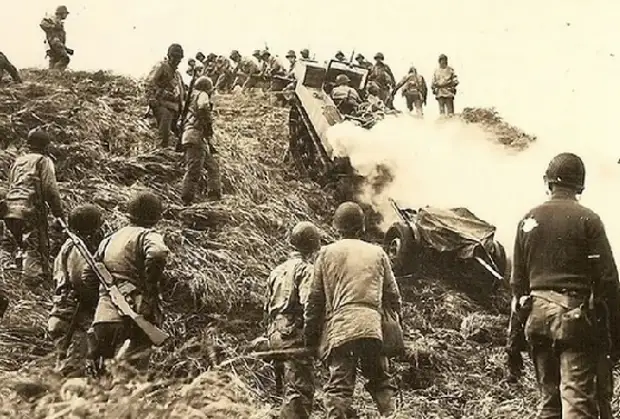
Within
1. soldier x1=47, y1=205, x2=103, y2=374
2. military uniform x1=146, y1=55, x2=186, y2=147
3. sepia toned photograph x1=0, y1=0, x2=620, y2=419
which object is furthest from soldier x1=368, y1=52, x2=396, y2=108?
soldier x1=47, y1=205, x2=103, y2=374

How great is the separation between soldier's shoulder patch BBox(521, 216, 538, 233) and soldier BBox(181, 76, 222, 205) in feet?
18.6

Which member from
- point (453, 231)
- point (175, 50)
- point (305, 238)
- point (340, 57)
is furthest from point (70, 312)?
point (340, 57)

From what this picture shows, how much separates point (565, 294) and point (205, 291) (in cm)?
462

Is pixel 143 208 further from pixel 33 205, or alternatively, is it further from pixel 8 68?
pixel 8 68

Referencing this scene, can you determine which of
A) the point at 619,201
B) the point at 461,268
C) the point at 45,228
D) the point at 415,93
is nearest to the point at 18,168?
the point at 45,228

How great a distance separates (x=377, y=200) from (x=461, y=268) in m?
1.86

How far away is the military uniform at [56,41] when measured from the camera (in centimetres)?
1503

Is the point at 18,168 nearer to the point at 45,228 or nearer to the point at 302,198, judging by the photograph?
the point at 45,228

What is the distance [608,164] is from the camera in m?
11.8

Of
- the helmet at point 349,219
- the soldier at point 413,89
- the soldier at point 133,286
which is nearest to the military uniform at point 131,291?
the soldier at point 133,286

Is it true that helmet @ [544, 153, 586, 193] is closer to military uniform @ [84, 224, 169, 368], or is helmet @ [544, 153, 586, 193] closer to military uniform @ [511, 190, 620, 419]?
military uniform @ [511, 190, 620, 419]

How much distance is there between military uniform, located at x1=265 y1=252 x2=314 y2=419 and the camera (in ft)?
19.7

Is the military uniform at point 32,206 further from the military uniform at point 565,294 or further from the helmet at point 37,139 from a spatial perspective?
the military uniform at point 565,294

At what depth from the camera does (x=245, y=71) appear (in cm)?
1841
